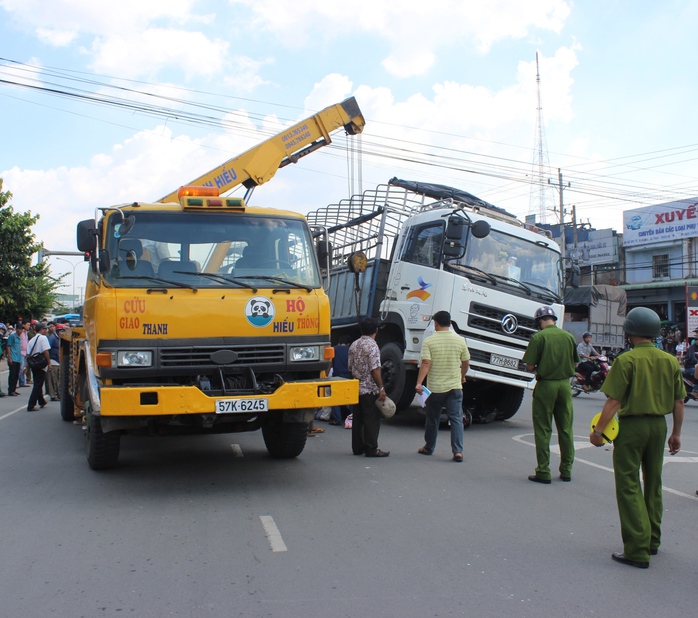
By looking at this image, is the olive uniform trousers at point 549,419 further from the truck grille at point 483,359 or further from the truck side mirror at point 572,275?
the truck side mirror at point 572,275

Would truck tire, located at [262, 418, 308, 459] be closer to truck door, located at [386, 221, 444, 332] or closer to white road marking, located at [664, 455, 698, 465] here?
truck door, located at [386, 221, 444, 332]

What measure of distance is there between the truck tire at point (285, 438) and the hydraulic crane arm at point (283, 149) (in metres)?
5.57

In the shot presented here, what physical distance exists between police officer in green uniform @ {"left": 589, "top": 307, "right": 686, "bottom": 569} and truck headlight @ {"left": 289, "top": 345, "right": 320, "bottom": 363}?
9.66 ft

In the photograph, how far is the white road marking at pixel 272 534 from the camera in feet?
16.0

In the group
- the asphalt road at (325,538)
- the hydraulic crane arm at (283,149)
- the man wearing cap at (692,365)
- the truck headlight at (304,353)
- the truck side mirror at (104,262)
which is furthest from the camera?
the man wearing cap at (692,365)

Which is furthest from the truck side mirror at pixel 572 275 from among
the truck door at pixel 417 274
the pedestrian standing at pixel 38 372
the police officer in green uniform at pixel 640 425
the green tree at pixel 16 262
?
the green tree at pixel 16 262

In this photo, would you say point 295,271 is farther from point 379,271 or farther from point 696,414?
point 696,414

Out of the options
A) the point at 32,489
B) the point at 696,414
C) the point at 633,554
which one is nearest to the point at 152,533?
the point at 32,489

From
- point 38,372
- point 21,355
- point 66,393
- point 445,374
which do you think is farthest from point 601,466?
point 21,355

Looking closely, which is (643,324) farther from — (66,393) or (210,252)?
(66,393)

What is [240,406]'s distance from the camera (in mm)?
6246

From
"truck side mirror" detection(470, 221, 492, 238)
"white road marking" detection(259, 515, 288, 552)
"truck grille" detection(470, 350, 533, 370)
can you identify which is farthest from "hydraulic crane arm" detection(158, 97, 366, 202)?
"white road marking" detection(259, 515, 288, 552)

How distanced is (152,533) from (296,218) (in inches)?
137

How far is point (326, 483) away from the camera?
6.91 m
